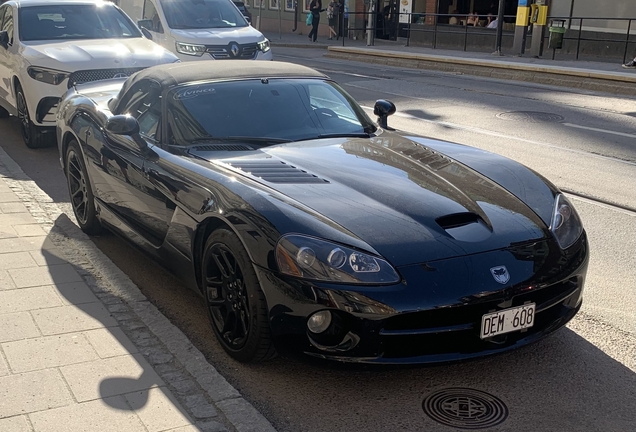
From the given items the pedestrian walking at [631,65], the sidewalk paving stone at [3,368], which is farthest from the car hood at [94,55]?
the pedestrian walking at [631,65]

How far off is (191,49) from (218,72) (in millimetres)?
9274

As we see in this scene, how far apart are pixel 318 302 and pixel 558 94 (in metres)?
13.8

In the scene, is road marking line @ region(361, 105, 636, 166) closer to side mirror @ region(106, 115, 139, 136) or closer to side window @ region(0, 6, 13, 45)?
side window @ region(0, 6, 13, 45)

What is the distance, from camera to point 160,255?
4922 millimetres

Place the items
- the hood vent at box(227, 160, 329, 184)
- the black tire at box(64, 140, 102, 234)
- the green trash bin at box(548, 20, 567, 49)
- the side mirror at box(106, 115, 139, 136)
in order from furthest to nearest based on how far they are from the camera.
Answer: the green trash bin at box(548, 20, 567, 49)
the black tire at box(64, 140, 102, 234)
the side mirror at box(106, 115, 139, 136)
the hood vent at box(227, 160, 329, 184)

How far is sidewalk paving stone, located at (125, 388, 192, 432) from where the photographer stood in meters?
3.50

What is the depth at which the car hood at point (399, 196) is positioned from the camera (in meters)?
3.82

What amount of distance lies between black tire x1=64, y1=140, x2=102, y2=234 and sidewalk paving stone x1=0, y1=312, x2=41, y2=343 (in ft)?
5.24

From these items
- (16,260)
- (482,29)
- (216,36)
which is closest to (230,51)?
(216,36)

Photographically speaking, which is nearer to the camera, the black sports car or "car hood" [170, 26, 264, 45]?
the black sports car

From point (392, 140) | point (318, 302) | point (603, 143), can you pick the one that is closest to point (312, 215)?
point (318, 302)

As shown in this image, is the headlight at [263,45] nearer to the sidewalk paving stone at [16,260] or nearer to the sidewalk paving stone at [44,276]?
the sidewalk paving stone at [16,260]

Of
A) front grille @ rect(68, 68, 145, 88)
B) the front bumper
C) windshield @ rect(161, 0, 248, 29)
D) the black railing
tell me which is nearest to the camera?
the front bumper

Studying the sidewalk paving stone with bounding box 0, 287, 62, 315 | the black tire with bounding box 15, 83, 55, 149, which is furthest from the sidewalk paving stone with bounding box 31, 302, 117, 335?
the black tire with bounding box 15, 83, 55, 149
